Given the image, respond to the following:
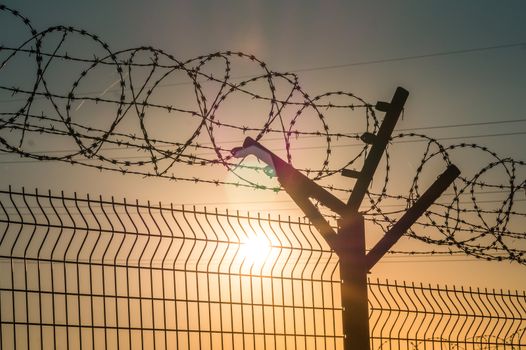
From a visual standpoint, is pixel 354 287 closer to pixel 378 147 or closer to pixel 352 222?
pixel 352 222

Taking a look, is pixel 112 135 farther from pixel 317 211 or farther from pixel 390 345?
pixel 390 345

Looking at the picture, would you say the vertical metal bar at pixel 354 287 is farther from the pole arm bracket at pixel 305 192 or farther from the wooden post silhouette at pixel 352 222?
the pole arm bracket at pixel 305 192

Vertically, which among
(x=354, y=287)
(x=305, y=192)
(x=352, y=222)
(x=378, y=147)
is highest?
(x=378, y=147)

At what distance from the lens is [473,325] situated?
9750 mm

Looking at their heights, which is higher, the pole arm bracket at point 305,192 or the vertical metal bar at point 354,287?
the pole arm bracket at point 305,192

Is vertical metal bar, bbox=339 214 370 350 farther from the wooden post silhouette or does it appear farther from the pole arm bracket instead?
the pole arm bracket

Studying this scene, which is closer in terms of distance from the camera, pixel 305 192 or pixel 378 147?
pixel 305 192

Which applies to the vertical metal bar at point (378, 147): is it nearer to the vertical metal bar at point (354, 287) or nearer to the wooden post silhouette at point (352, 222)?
the wooden post silhouette at point (352, 222)

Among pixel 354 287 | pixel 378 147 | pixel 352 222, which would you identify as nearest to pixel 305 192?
pixel 352 222

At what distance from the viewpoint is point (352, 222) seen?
8367mm

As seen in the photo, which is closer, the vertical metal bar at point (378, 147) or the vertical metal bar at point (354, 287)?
the vertical metal bar at point (354, 287)

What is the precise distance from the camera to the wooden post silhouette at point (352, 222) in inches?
324

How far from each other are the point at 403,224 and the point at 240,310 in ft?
6.16

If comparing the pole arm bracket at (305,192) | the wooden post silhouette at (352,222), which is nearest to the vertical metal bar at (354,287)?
the wooden post silhouette at (352,222)
